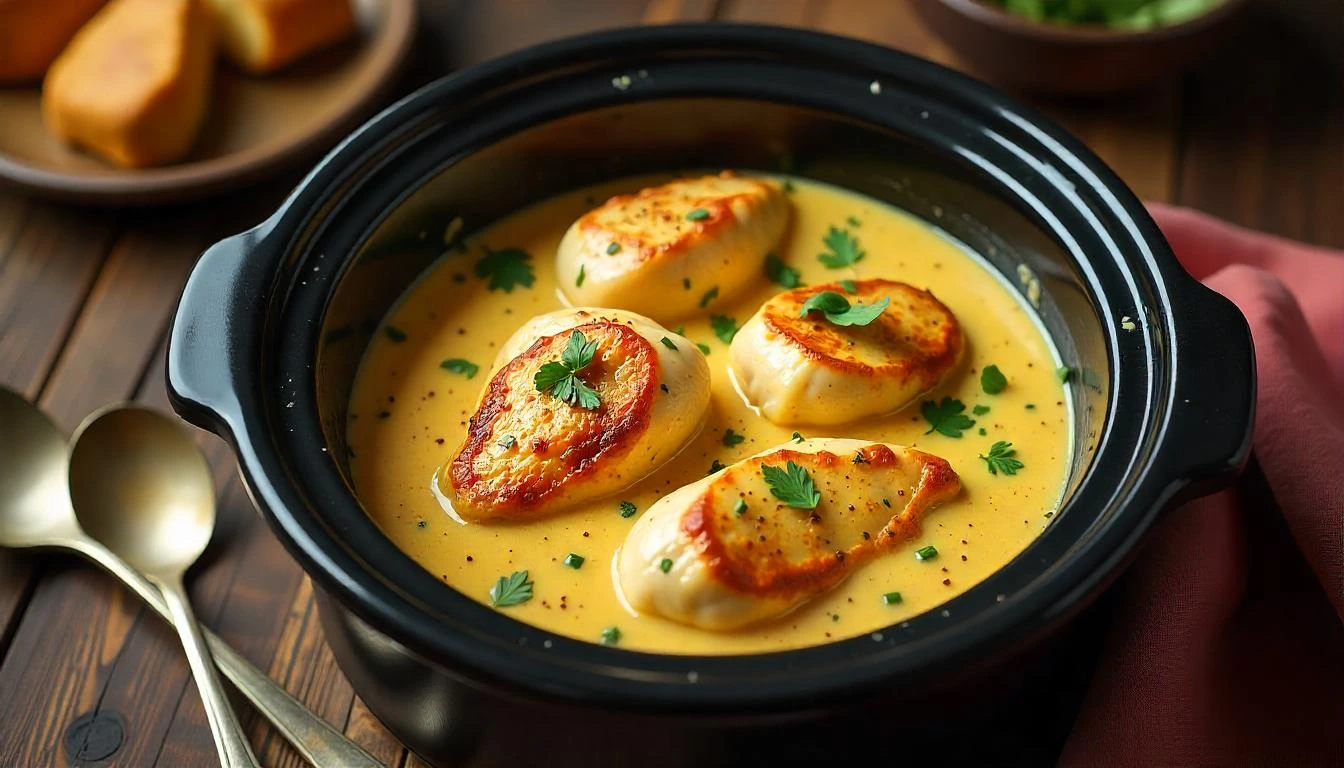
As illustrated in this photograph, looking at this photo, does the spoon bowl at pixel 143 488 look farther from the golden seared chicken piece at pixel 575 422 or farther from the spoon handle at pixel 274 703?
the golden seared chicken piece at pixel 575 422

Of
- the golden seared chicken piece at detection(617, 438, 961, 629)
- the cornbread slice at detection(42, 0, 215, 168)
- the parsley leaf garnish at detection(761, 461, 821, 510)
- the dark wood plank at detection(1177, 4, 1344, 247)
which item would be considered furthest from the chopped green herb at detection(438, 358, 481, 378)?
the dark wood plank at detection(1177, 4, 1344, 247)

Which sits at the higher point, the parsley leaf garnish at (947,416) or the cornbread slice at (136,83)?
the cornbread slice at (136,83)

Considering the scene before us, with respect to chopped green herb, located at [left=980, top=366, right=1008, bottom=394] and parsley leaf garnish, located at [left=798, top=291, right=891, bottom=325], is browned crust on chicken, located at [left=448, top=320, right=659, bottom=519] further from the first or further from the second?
chopped green herb, located at [left=980, top=366, right=1008, bottom=394]

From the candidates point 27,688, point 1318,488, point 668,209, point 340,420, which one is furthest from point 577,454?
point 1318,488

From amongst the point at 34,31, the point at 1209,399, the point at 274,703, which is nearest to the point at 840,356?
the point at 1209,399

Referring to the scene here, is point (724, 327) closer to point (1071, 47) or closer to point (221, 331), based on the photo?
point (221, 331)

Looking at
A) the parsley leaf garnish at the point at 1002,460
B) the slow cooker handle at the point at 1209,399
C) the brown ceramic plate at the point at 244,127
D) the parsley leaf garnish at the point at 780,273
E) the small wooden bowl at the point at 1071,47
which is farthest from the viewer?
the small wooden bowl at the point at 1071,47

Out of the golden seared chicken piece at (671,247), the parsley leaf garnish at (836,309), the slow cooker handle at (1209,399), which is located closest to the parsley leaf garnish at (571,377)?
the golden seared chicken piece at (671,247)
